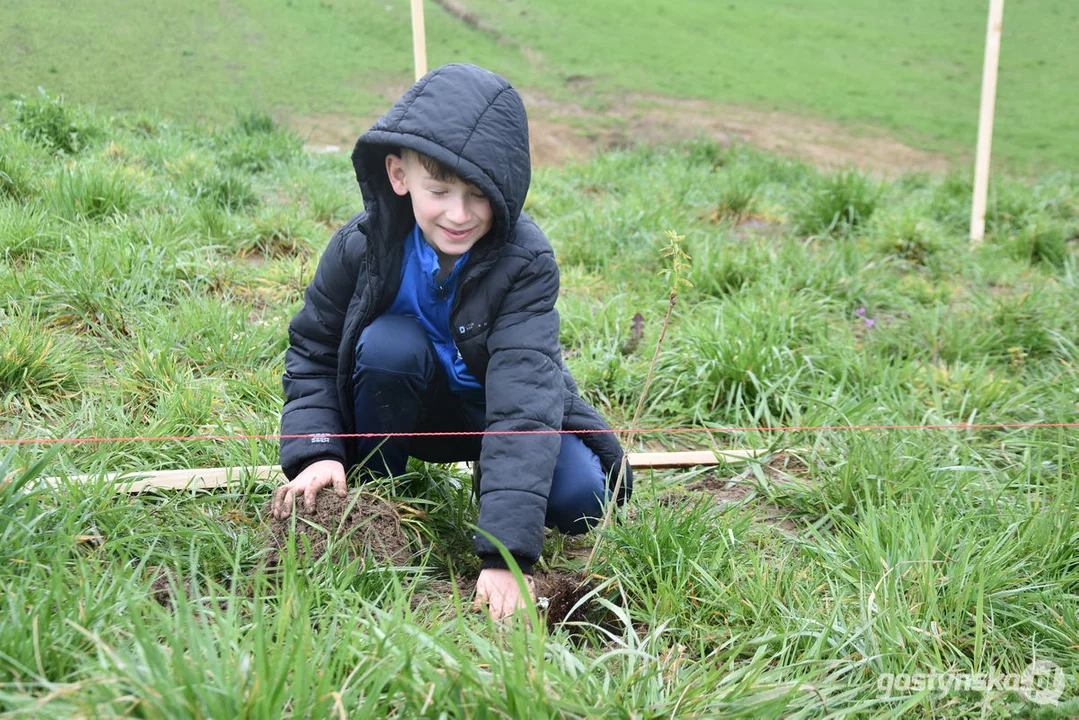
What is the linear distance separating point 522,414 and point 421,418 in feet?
1.32

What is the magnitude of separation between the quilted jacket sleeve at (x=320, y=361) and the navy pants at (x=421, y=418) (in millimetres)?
84

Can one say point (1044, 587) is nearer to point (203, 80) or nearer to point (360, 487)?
point (360, 487)

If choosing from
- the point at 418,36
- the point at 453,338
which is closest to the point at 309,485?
the point at 453,338

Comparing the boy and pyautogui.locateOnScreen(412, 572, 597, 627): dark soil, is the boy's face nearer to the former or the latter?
the boy

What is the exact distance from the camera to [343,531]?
179cm

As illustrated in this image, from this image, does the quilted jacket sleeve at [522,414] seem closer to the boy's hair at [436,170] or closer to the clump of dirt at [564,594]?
the clump of dirt at [564,594]

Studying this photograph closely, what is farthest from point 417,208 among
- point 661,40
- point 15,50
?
point 661,40

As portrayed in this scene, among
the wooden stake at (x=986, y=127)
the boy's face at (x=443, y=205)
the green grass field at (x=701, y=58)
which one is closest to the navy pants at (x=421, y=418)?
the boy's face at (x=443, y=205)

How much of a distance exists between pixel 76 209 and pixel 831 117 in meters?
4.83

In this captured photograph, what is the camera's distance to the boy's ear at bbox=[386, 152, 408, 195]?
70.8 inches

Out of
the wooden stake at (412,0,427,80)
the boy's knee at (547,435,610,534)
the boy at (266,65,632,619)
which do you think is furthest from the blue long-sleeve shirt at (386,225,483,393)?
the wooden stake at (412,0,427,80)

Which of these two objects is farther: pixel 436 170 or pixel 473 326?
pixel 473 326

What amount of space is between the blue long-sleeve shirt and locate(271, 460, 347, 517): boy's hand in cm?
33

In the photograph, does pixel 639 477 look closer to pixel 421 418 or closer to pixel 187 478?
pixel 421 418
